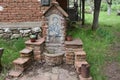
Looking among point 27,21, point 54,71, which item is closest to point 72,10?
point 27,21

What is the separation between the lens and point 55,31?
7238 millimetres

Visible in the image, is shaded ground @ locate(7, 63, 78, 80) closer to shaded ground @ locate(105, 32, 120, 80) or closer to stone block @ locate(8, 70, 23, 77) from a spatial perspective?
stone block @ locate(8, 70, 23, 77)

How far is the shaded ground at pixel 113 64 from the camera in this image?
6406mm

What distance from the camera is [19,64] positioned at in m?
6.28

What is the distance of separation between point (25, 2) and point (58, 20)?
67.7 inches

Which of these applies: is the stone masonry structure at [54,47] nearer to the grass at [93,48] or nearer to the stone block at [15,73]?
the stone block at [15,73]

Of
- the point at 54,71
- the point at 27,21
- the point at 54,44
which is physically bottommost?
the point at 54,71

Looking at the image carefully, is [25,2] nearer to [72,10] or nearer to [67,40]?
[67,40]

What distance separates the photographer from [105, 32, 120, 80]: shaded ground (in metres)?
6.41

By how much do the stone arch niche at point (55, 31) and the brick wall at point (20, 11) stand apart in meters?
1.32

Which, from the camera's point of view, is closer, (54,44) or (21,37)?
(54,44)

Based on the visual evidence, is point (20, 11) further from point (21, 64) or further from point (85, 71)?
point (85, 71)

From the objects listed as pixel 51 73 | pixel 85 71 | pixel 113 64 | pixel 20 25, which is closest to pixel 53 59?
pixel 51 73

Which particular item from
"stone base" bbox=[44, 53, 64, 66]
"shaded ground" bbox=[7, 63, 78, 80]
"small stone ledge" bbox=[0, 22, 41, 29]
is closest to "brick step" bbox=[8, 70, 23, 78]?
"shaded ground" bbox=[7, 63, 78, 80]
